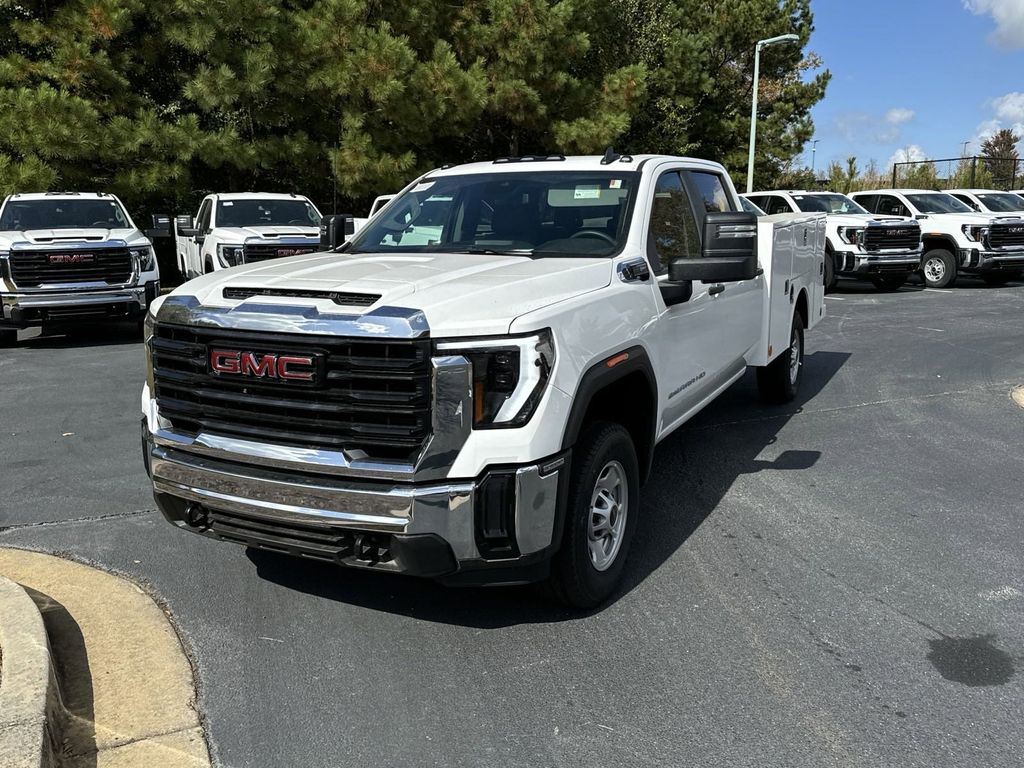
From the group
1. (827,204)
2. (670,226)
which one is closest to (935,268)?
(827,204)

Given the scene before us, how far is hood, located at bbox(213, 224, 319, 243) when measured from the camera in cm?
1378

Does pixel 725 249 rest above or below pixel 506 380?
above

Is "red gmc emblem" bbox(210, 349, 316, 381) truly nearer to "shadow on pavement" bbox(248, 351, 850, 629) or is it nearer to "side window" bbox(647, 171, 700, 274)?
"shadow on pavement" bbox(248, 351, 850, 629)

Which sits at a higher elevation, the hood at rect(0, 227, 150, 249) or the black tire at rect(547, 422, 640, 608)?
the hood at rect(0, 227, 150, 249)

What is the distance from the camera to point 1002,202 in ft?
68.5

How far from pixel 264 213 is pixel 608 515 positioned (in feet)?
41.9

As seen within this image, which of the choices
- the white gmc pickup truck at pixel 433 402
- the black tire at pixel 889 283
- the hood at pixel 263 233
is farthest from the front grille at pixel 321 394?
the black tire at pixel 889 283

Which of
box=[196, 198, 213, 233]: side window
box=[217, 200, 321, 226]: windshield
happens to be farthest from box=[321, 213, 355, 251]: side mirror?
box=[196, 198, 213, 233]: side window

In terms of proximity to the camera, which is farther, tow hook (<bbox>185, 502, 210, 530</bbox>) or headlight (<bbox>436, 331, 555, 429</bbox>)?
tow hook (<bbox>185, 502, 210, 530</bbox>)

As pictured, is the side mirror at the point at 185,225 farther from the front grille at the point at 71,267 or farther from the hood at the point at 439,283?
the hood at the point at 439,283

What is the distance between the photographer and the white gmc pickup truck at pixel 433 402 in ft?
10.5

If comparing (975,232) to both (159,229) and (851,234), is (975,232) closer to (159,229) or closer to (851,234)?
(851,234)

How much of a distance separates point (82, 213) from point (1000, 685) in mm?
13149

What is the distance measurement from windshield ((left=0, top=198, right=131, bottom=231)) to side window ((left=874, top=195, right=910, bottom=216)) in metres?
15.0
